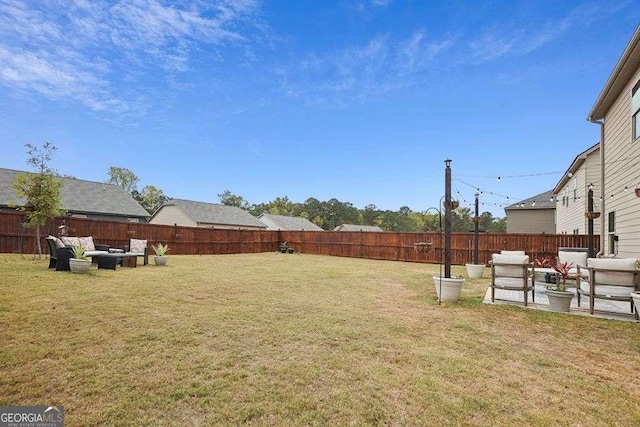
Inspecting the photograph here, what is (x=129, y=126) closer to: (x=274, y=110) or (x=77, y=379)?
(x=274, y=110)

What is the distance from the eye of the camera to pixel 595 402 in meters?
2.51

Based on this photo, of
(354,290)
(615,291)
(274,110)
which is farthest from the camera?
(274,110)

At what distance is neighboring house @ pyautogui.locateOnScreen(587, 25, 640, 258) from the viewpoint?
691cm

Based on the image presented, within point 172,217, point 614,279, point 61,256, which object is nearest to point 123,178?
point 172,217

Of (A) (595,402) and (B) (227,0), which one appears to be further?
(B) (227,0)

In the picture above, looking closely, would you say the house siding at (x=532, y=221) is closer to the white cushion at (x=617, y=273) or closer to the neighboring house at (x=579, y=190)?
the neighboring house at (x=579, y=190)

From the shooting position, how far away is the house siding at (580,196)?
1243cm

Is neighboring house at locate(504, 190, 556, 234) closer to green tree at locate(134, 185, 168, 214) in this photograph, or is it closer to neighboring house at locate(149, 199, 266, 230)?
neighboring house at locate(149, 199, 266, 230)

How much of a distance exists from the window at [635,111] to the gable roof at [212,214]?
1083 inches

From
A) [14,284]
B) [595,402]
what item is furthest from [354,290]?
[14,284]

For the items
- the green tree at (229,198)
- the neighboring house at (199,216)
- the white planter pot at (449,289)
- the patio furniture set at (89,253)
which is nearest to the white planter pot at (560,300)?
the white planter pot at (449,289)

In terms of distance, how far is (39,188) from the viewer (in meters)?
11.4

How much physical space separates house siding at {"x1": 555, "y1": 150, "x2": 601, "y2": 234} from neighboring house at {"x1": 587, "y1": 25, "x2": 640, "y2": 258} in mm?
2055

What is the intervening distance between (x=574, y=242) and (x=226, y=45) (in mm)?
16137
